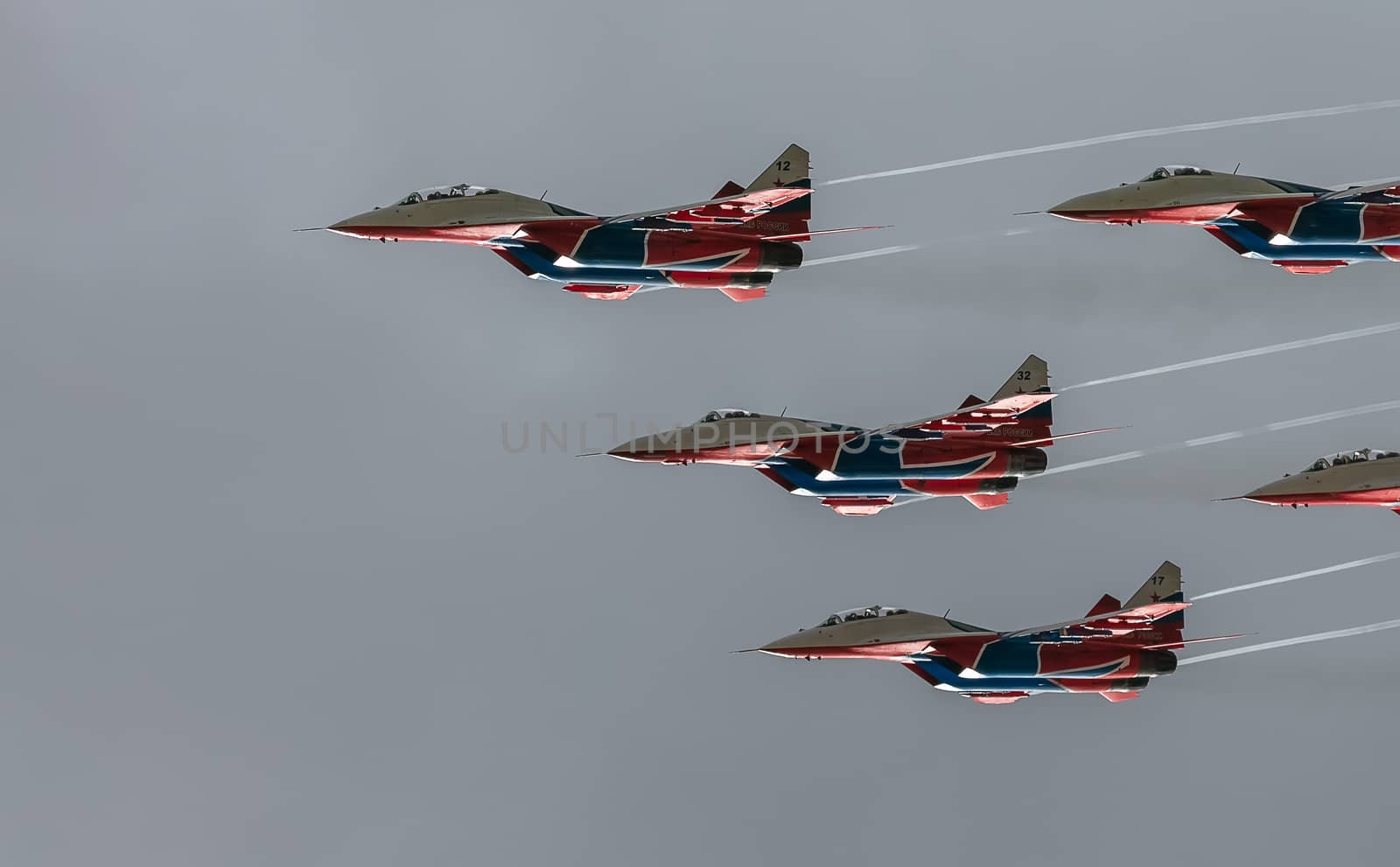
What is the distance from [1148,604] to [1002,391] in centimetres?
697

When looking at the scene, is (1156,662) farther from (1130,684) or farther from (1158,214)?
(1158,214)

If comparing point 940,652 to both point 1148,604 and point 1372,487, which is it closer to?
point 1148,604

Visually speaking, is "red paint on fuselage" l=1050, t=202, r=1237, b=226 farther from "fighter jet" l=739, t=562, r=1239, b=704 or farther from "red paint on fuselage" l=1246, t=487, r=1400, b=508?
"fighter jet" l=739, t=562, r=1239, b=704

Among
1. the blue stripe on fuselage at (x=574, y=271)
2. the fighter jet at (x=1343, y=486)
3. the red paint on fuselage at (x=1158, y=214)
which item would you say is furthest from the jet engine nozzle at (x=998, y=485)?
the blue stripe on fuselage at (x=574, y=271)

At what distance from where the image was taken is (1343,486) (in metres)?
51.2

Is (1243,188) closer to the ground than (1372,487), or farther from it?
farther from it

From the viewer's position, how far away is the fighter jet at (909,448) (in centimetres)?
5147

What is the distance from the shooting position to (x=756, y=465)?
171 feet

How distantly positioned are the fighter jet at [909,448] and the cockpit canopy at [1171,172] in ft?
18.1

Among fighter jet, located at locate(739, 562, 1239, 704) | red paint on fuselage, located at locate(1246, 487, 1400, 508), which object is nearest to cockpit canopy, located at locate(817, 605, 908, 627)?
fighter jet, located at locate(739, 562, 1239, 704)

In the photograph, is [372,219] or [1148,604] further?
[1148,604]

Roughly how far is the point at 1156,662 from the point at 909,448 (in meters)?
8.63

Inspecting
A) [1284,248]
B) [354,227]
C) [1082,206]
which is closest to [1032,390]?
[1082,206]

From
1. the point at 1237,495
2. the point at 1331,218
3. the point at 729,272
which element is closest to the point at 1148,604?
the point at 1237,495
